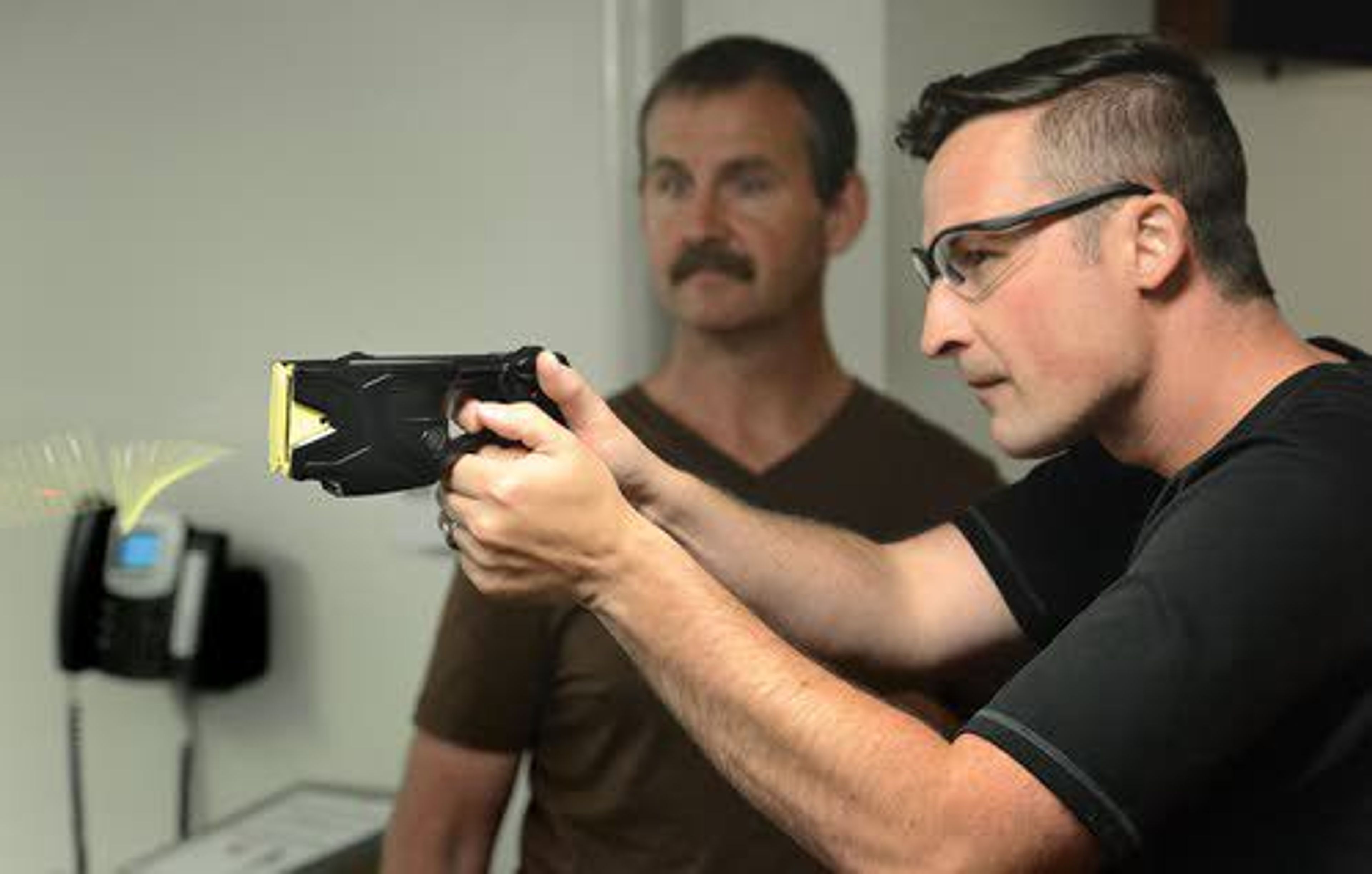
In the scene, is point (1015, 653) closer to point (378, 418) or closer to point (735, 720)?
point (735, 720)

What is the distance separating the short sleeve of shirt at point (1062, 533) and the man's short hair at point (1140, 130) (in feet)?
0.70

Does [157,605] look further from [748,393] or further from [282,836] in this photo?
[748,393]

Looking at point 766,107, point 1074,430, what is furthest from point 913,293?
point 1074,430

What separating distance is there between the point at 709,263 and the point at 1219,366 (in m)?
0.58

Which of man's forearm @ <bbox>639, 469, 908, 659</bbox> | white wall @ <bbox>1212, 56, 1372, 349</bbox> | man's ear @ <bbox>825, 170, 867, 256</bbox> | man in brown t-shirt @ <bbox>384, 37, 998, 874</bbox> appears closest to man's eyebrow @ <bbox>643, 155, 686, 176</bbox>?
man in brown t-shirt @ <bbox>384, 37, 998, 874</bbox>

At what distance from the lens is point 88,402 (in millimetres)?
1084

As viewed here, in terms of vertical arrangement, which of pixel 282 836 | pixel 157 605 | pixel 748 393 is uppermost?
pixel 748 393

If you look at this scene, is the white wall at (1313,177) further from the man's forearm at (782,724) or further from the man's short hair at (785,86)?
the man's forearm at (782,724)

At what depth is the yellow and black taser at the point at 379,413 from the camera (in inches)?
31.4

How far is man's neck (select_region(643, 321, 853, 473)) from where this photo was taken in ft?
4.71

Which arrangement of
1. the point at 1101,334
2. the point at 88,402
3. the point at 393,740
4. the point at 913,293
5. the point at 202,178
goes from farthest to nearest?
the point at 913,293
the point at 393,740
the point at 202,178
the point at 88,402
the point at 1101,334

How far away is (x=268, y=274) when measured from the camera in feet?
4.12

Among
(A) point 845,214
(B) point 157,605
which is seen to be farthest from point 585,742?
(A) point 845,214

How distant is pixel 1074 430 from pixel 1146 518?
0.51 feet
